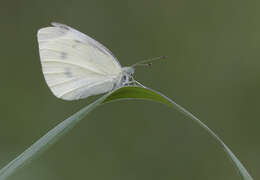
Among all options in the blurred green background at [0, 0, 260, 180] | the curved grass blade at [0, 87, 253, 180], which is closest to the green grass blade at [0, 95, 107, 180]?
the curved grass blade at [0, 87, 253, 180]

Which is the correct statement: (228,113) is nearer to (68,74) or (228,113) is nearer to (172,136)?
(172,136)

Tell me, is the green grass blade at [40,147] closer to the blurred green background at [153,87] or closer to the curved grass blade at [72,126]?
the curved grass blade at [72,126]

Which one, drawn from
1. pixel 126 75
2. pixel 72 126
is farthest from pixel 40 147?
pixel 126 75

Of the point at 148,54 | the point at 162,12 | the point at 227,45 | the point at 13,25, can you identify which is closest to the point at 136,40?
the point at 148,54

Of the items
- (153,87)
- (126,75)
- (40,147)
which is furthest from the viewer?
(153,87)

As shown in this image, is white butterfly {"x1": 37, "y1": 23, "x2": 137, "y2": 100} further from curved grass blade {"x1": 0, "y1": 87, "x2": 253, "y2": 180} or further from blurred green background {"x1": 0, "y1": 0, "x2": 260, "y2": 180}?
blurred green background {"x1": 0, "y1": 0, "x2": 260, "y2": 180}

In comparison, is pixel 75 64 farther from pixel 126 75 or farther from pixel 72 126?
pixel 72 126
